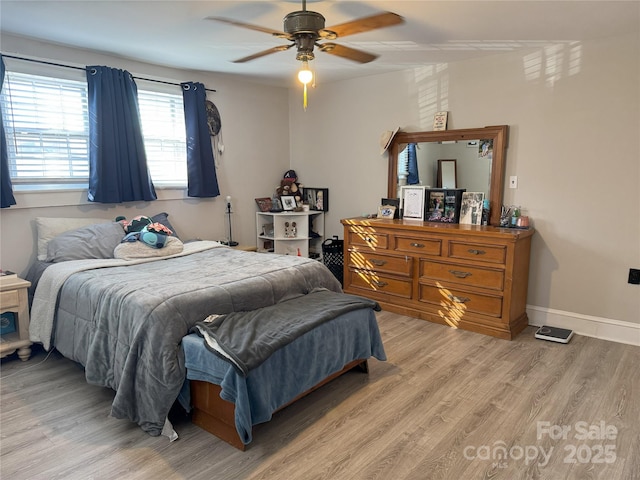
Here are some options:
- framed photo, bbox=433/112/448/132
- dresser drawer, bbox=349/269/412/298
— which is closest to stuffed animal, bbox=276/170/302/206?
dresser drawer, bbox=349/269/412/298

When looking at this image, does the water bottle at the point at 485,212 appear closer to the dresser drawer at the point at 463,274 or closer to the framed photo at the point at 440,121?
the dresser drawer at the point at 463,274

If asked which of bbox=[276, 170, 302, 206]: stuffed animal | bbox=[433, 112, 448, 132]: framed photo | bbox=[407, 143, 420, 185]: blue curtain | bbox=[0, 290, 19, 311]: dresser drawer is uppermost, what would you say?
bbox=[433, 112, 448, 132]: framed photo

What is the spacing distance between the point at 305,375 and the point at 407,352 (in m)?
1.15

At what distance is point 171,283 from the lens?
99.0 inches

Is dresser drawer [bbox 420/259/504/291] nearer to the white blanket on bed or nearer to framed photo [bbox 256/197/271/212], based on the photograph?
framed photo [bbox 256/197/271/212]

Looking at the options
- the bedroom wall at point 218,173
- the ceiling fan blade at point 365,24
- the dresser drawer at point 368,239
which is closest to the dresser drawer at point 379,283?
the dresser drawer at point 368,239

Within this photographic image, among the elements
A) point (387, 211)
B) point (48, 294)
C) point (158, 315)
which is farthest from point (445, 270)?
point (48, 294)

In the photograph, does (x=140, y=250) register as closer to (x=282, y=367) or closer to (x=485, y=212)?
(x=282, y=367)

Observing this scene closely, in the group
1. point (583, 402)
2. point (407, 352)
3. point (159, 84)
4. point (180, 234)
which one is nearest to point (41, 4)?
point (159, 84)

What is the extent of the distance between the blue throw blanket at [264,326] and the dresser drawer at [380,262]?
3.97 ft

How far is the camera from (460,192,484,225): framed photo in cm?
377

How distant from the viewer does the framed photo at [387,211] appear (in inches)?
167

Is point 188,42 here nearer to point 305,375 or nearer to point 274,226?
point 274,226

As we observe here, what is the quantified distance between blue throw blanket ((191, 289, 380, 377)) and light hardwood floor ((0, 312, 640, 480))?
0.49 metres
